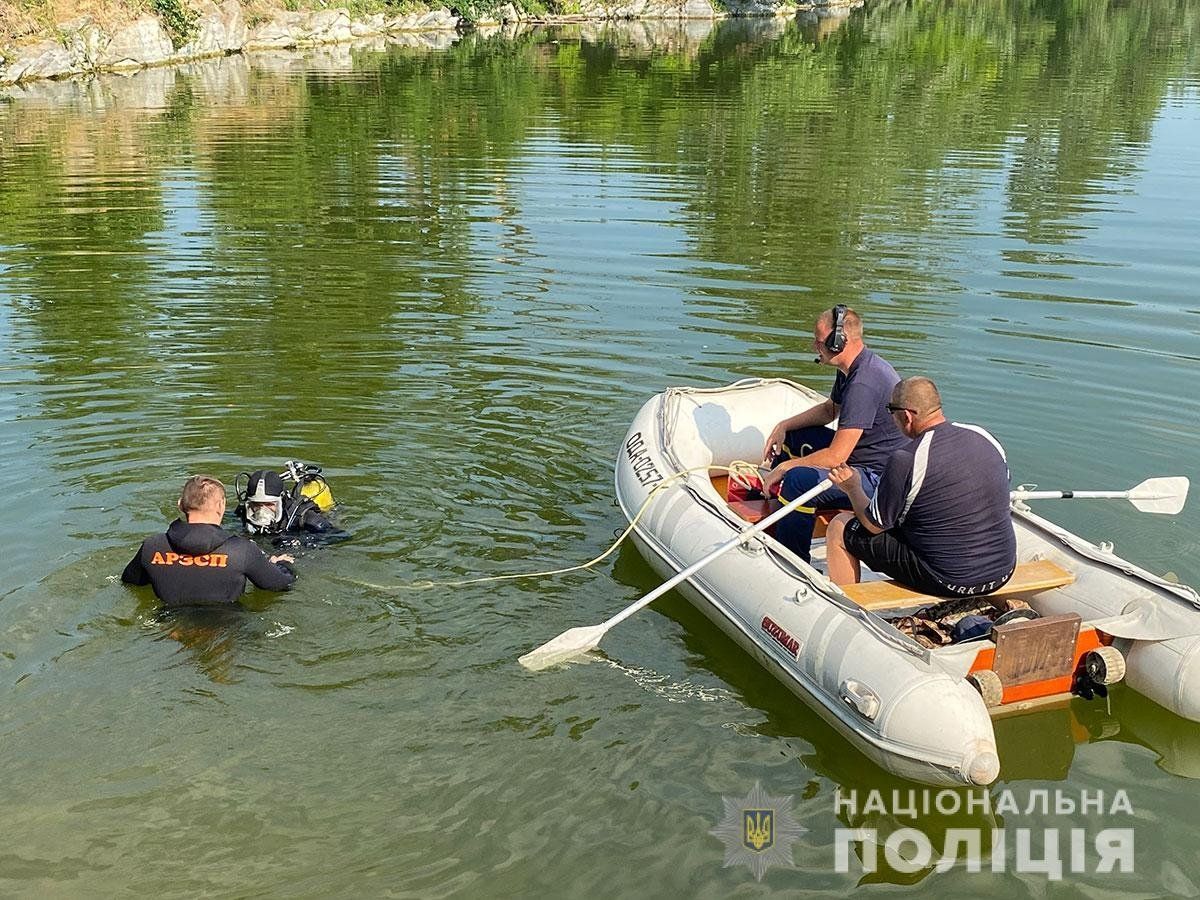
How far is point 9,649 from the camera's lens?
7262 mm

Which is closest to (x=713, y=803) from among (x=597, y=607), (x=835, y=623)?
(x=835, y=623)

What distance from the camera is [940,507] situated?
661 centimetres

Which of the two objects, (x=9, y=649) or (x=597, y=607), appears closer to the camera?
(x=9, y=649)

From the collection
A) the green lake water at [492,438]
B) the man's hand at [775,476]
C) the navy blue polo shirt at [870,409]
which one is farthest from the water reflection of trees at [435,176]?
the navy blue polo shirt at [870,409]

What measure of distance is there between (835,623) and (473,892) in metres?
2.49

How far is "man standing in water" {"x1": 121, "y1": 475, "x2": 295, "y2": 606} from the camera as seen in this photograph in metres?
7.32

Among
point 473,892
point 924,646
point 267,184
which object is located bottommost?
point 473,892

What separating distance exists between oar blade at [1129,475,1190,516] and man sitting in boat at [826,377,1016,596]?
1886mm

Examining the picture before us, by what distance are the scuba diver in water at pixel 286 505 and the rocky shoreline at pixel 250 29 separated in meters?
39.0

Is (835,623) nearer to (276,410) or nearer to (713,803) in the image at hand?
(713,803)

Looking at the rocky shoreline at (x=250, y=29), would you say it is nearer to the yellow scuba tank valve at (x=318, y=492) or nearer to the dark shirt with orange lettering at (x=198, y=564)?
the yellow scuba tank valve at (x=318, y=492)

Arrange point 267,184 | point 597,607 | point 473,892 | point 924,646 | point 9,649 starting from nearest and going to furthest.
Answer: point 473,892, point 924,646, point 9,649, point 597,607, point 267,184

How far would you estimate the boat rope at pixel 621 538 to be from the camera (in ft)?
26.4
